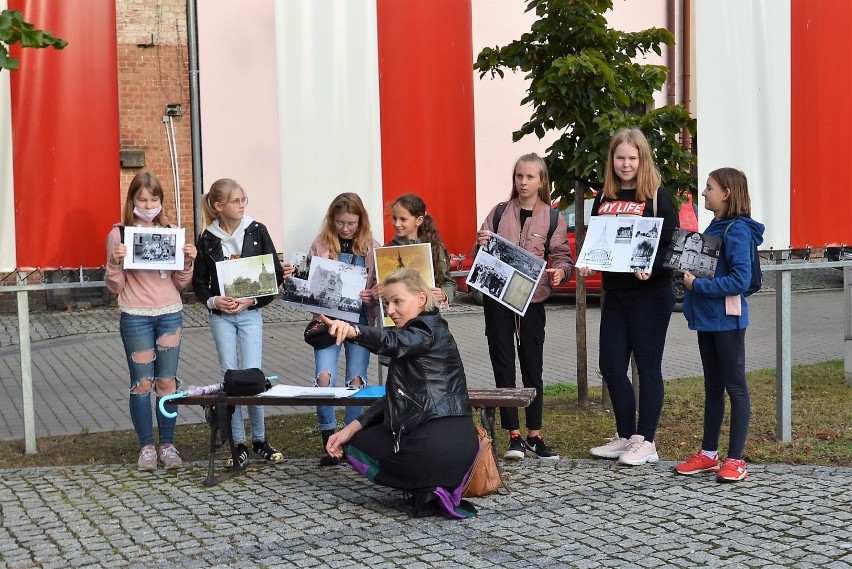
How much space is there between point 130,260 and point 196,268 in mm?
431

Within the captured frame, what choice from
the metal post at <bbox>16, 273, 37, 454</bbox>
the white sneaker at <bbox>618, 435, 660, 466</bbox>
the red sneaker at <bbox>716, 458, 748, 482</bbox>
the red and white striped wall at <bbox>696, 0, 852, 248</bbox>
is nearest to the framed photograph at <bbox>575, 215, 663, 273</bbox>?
the white sneaker at <bbox>618, 435, 660, 466</bbox>

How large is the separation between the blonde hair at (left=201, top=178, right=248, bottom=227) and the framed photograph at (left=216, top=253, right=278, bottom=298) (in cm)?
35

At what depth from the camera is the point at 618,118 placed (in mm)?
7844

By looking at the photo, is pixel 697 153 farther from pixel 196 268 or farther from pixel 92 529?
pixel 92 529

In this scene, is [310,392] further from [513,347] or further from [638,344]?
[638,344]

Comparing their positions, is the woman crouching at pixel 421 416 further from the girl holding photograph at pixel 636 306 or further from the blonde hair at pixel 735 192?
the blonde hair at pixel 735 192

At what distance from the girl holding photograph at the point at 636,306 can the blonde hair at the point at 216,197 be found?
7.11 ft

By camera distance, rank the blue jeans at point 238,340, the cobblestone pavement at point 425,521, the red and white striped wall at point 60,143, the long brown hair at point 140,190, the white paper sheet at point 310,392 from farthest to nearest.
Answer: the red and white striped wall at point 60,143 → the blue jeans at point 238,340 → the long brown hair at point 140,190 → the white paper sheet at point 310,392 → the cobblestone pavement at point 425,521

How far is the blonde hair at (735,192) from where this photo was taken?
20.3 ft

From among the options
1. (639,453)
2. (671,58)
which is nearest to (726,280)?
(639,453)

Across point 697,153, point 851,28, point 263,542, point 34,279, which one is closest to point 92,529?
point 263,542

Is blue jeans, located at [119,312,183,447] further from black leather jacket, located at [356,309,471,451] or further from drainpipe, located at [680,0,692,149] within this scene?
drainpipe, located at [680,0,692,149]

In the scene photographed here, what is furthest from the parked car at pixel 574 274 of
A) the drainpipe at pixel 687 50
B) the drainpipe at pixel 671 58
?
the drainpipe at pixel 687 50

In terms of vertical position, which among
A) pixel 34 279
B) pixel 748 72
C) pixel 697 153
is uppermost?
pixel 748 72
